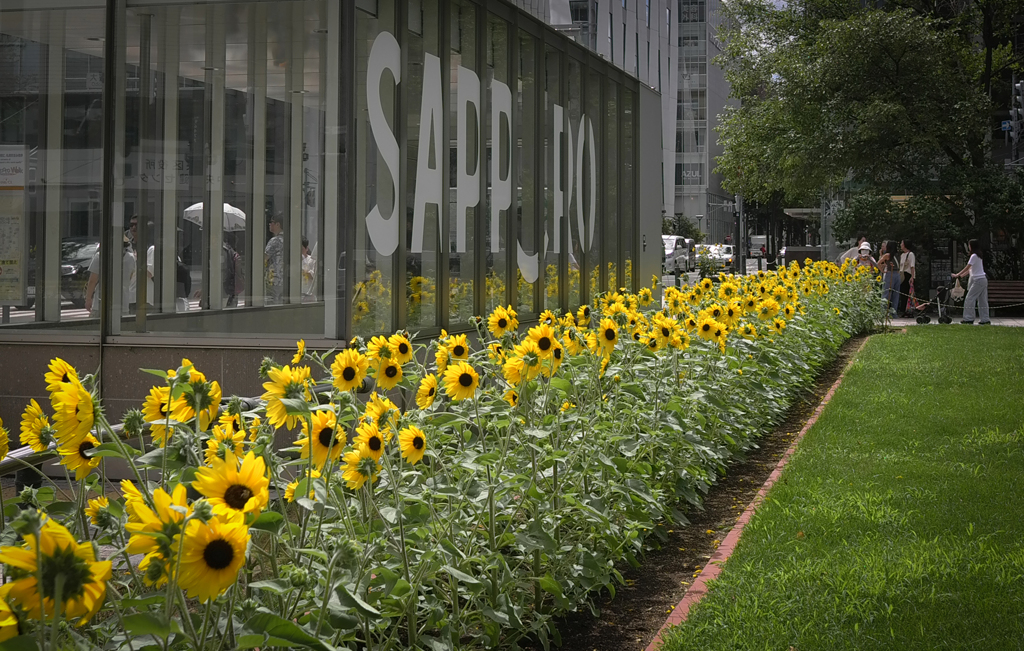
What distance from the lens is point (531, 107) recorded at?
12445 millimetres

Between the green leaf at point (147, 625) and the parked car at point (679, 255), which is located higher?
the parked car at point (679, 255)

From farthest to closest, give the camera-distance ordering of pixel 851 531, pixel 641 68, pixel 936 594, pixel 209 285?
pixel 641 68 < pixel 209 285 < pixel 851 531 < pixel 936 594

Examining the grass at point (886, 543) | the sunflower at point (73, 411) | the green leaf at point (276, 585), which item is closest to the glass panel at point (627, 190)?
the grass at point (886, 543)

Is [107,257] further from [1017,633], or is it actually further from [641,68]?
[641,68]

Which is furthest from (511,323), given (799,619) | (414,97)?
(414,97)

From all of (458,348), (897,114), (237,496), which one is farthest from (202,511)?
(897,114)

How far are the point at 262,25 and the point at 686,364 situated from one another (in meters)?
4.39

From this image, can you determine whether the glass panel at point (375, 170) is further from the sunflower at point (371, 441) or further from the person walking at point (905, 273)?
the person walking at point (905, 273)

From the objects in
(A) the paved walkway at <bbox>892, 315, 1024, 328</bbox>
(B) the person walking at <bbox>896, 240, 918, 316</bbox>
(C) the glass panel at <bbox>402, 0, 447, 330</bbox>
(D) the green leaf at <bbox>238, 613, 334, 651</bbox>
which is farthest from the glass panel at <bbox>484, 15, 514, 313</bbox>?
(B) the person walking at <bbox>896, 240, 918, 316</bbox>

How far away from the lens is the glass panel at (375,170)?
8539 millimetres

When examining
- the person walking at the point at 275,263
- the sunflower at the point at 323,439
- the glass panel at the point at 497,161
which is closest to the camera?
the sunflower at the point at 323,439

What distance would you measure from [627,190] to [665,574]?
11442mm

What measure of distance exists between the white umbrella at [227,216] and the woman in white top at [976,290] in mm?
15899

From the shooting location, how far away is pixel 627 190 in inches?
653
